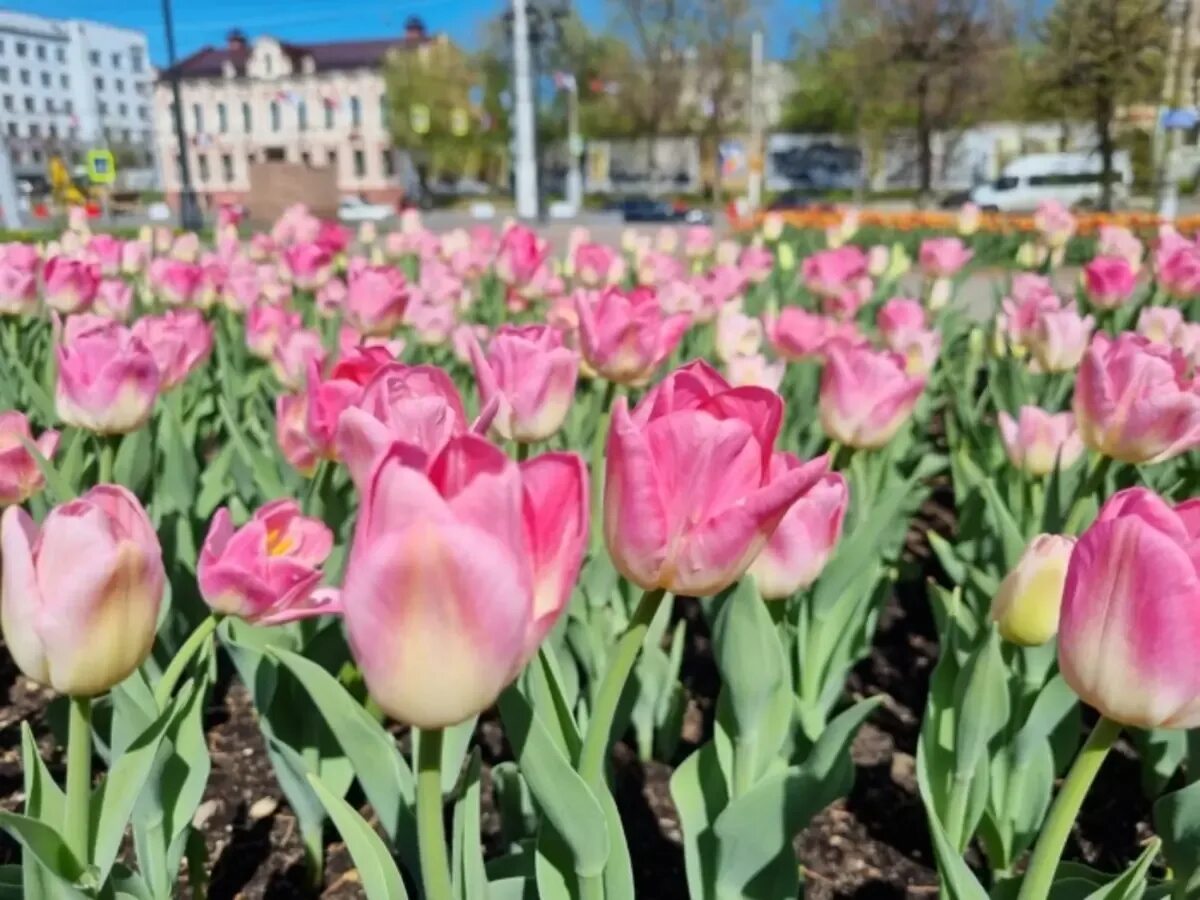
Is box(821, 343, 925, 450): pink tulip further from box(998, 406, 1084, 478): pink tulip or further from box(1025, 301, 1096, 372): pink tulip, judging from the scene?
box(1025, 301, 1096, 372): pink tulip

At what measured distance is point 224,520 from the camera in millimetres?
1103

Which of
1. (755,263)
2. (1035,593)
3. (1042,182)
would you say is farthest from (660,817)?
(1042,182)

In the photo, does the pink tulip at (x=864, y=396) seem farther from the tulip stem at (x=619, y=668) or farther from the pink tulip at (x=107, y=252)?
the pink tulip at (x=107, y=252)

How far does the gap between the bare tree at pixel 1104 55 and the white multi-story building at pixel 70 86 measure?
181 ft

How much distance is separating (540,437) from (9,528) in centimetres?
74

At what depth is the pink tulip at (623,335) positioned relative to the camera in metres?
1.72

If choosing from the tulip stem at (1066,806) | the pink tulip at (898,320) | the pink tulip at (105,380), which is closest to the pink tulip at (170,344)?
the pink tulip at (105,380)

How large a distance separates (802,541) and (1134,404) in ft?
1.62

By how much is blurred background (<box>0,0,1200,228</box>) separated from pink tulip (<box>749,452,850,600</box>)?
8.74 meters

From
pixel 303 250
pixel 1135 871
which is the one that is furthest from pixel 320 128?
pixel 1135 871

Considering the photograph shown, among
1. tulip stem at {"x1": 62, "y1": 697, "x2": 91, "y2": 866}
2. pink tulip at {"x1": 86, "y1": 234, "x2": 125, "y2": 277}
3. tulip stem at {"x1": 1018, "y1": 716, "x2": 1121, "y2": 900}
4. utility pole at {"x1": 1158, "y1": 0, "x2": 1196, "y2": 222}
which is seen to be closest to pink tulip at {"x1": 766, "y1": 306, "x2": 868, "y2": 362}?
tulip stem at {"x1": 1018, "y1": 716, "x2": 1121, "y2": 900}

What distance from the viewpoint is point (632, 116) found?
40562 mm

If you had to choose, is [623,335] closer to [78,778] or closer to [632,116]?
[78,778]

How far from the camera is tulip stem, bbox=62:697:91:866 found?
35.1 inches
